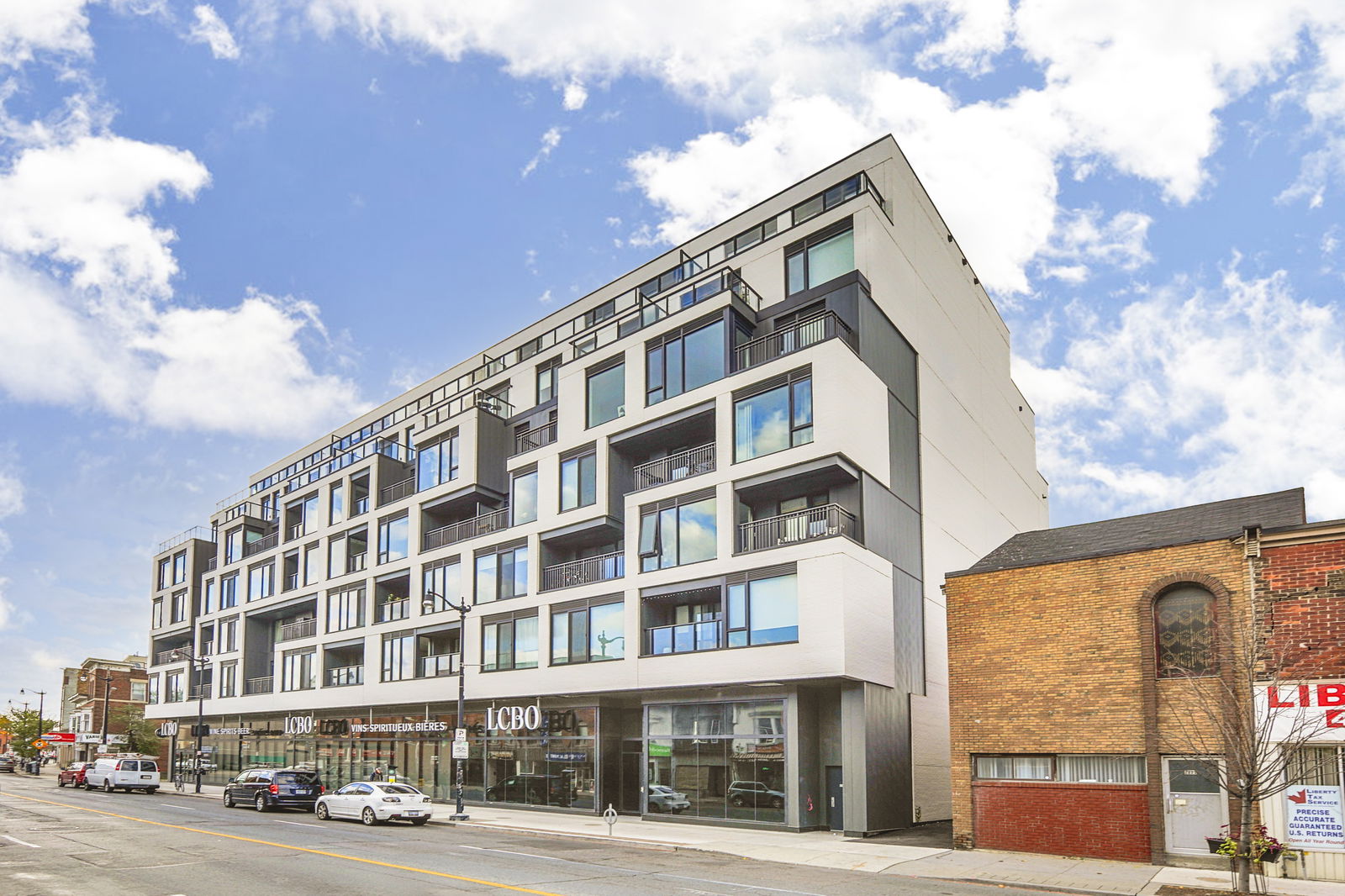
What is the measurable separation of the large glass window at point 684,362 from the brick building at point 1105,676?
12009 mm

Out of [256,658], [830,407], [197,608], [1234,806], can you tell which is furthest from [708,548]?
[197,608]

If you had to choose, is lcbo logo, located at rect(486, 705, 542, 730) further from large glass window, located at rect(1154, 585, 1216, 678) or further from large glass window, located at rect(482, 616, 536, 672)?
large glass window, located at rect(1154, 585, 1216, 678)

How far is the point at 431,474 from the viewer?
158 ft

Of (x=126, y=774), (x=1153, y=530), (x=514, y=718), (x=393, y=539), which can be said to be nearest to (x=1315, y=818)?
(x=1153, y=530)

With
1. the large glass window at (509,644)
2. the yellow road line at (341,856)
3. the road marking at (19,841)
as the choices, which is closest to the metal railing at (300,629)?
the large glass window at (509,644)

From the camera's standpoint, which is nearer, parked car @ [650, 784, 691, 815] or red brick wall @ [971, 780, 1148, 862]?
red brick wall @ [971, 780, 1148, 862]

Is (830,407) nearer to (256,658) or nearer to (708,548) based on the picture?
(708,548)

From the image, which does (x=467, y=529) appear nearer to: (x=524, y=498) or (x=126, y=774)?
(x=524, y=498)

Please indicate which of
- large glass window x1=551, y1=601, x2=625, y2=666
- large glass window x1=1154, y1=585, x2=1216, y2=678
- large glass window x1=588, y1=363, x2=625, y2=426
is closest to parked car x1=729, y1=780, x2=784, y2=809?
large glass window x1=551, y1=601, x2=625, y2=666

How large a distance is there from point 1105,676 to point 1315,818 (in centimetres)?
468

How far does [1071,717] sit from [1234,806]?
3.64 metres

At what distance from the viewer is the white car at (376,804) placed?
32.0 metres

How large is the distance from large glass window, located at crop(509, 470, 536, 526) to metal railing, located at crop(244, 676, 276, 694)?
2491cm

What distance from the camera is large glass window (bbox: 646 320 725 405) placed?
3509 centimetres
